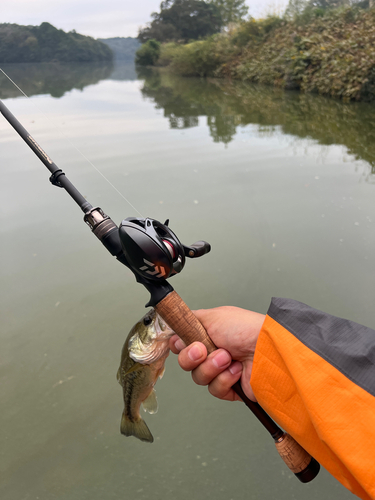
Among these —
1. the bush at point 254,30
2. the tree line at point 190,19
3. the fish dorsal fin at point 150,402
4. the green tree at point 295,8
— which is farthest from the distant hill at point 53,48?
the fish dorsal fin at point 150,402

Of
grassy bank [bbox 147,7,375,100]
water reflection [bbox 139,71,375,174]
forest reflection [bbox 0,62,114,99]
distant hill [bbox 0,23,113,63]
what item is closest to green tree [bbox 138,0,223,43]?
distant hill [bbox 0,23,113,63]

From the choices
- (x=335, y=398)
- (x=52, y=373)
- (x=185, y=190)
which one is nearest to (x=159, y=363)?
(x=335, y=398)

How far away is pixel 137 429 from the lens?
144 centimetres

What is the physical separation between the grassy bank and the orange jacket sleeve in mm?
9270

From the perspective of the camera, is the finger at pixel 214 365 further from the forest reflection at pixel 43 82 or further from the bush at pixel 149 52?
the bush at pixel 149 52

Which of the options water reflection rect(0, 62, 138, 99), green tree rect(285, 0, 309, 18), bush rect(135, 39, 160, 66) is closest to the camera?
water reflection rect(0, 62, 138, 99)

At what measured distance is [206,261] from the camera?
2.82 m

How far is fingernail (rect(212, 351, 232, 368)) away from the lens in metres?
1.12

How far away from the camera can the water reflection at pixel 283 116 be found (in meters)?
5.83

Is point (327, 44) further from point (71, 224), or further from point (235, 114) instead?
point (71, 224)

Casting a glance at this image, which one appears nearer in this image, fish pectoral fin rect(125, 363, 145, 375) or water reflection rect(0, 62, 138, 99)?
fish pectoral fin rect(125, 363, 145, 375)

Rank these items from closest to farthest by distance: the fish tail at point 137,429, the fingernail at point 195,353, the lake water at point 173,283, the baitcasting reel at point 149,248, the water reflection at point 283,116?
the baitcasting reel at point 149,248 < the fingernail at point 195,353 < the fish tail at point 137,429 < the lake water at point 173,283 < the water reflection at point 283,116

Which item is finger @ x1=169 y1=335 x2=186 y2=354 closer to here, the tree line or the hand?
the hand

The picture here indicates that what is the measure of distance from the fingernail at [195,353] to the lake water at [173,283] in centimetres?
73
